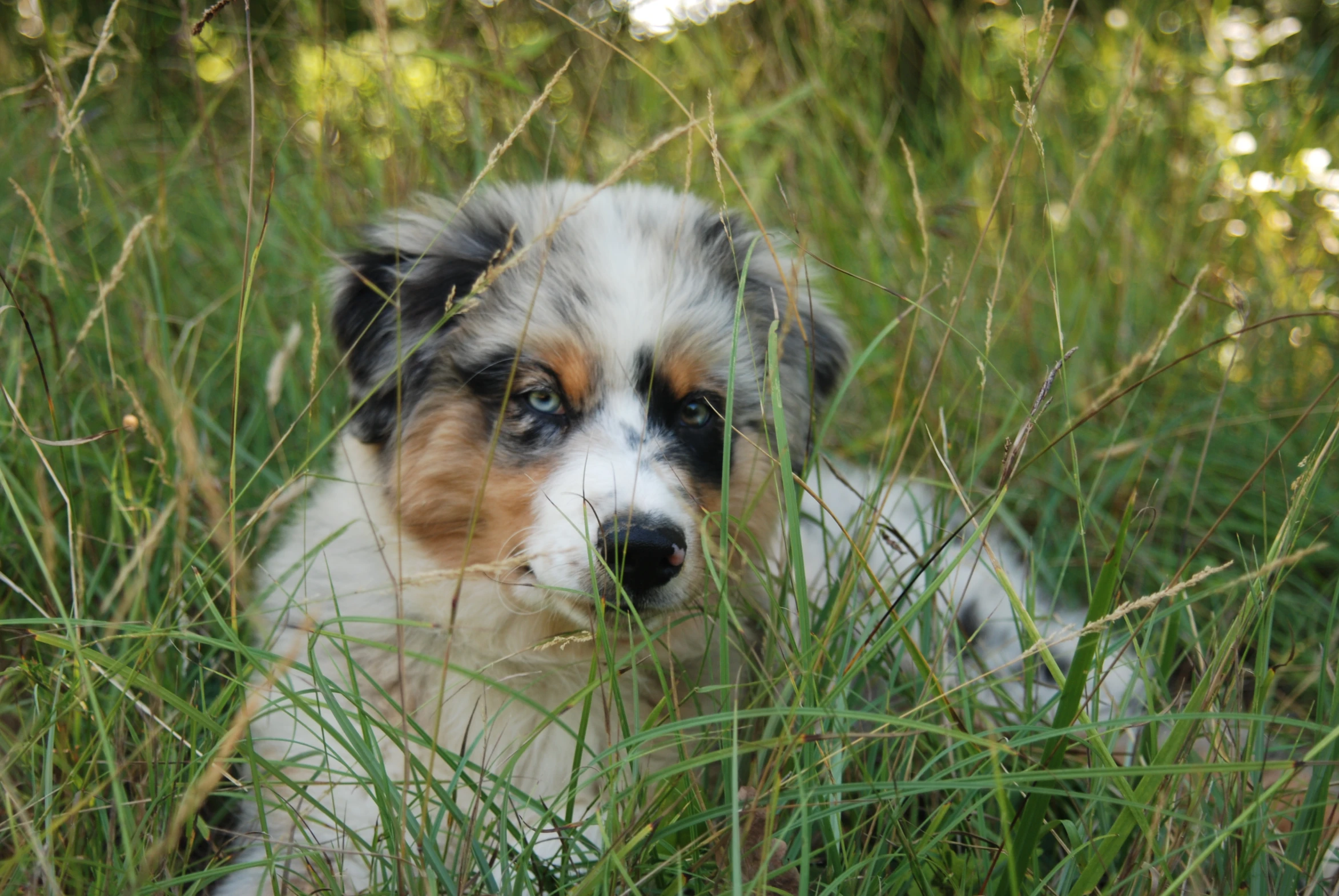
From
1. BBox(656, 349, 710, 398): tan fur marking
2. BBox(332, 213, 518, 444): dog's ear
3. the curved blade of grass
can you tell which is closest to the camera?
the curved blade of grass

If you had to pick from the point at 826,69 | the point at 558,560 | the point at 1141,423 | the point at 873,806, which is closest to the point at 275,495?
the point at 558,560

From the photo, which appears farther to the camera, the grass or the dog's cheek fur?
the dog's cheek fur

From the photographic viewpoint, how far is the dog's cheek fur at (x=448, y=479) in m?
→ 2.22

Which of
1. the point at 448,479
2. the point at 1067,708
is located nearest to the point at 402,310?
the point at 448,479

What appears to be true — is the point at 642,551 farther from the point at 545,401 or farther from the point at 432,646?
the point at 432,646

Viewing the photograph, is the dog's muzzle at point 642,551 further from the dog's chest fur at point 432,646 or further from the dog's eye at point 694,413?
the dog's eye at point 694,413

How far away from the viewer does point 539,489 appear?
2102mm

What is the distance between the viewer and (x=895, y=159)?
516 cm

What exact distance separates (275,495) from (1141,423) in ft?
10.3

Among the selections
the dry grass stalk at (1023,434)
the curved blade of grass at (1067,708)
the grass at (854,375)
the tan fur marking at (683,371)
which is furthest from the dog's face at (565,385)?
the curved blade of grass at (1067,708)

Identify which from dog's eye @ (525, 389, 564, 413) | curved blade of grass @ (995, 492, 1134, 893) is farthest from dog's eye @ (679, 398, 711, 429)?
curved blade of grass @ (995, 492, 1134, 893)

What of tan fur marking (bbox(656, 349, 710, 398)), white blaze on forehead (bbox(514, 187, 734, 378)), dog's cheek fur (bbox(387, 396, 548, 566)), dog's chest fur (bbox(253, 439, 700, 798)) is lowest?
dog's chest fur (bbox(253, 439, 700, 798))

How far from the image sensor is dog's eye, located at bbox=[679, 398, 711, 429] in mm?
2334

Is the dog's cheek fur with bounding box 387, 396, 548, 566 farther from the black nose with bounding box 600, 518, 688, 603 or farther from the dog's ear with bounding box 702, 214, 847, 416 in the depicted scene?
the dog's ear with bounding box 702, 214, 847, 416
